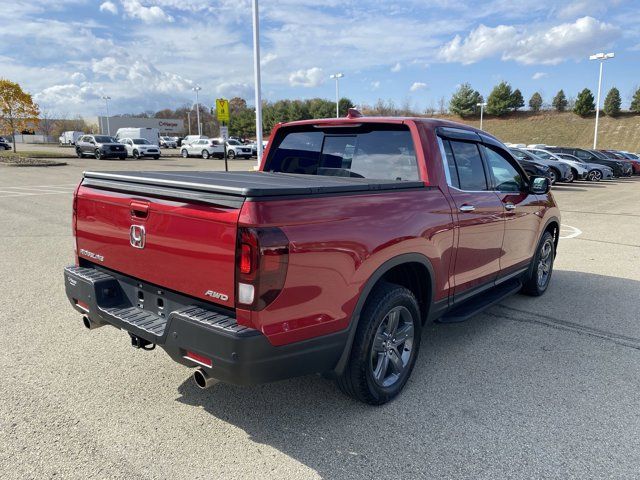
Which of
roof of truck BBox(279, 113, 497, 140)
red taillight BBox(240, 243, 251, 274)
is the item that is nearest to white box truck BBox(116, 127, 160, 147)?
roof of truck BBox(279, 113, 497, 140)

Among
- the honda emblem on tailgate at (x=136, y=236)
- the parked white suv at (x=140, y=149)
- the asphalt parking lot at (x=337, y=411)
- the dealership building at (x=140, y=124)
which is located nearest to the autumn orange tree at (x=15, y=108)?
the parked white suv at (x=140, y=149)

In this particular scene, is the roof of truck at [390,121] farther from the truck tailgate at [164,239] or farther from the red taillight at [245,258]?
the red taillight at [245,258]

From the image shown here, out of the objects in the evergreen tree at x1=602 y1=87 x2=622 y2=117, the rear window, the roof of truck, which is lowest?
the rear window

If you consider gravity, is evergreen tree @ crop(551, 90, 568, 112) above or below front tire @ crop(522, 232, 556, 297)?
above

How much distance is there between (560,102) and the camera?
9000 cm

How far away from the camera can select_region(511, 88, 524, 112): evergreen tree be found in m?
91.8

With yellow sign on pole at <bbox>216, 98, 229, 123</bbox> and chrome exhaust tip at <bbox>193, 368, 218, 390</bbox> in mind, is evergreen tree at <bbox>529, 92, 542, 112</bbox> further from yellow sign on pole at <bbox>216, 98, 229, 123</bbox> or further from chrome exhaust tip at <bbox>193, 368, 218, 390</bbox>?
chrome exhaust tip at <bbox>193, 368, 218, 390</bbox>

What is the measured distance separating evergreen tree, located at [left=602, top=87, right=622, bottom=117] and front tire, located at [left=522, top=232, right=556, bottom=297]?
91458 millimetres

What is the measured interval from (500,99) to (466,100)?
6.16 metres

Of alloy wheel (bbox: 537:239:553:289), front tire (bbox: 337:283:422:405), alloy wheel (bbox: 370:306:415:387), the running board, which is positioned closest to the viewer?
front tire (bbox: 337:283:422:405)

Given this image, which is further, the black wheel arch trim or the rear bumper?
the black wheel arch trim

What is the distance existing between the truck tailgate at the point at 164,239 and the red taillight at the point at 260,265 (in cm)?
7

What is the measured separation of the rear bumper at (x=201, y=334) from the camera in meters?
2.40

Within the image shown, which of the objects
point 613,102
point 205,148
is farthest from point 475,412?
point 613,102
